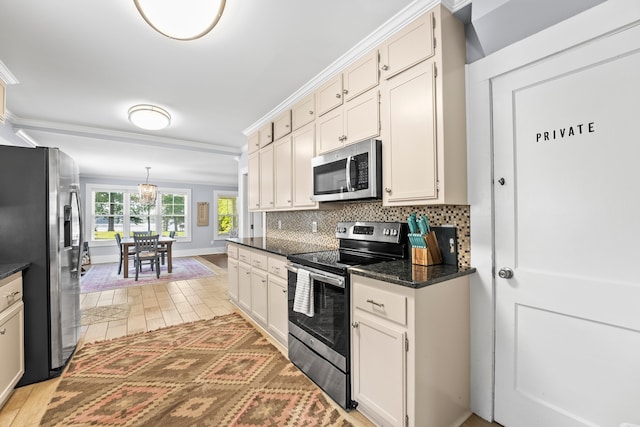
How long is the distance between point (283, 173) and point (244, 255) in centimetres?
102

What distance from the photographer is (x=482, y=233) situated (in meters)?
1.69

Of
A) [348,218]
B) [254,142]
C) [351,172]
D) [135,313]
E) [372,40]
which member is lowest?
[135,313]

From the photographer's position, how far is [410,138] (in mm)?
1817

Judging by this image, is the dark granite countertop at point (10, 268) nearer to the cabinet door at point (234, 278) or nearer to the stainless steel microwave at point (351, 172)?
the cabinet door at point (234, 278)

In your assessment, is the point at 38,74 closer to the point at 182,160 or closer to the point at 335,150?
the point at 335,150

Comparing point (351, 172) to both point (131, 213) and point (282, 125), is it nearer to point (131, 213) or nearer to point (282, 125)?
point (282, 125)

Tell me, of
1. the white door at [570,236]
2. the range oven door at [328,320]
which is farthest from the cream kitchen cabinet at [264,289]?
the white door at [570,236]

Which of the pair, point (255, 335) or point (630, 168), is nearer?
point (630, 168)

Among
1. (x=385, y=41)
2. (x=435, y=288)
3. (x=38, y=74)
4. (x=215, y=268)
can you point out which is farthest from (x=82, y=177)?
(x=435, y=288)

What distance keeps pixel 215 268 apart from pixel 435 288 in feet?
19.6

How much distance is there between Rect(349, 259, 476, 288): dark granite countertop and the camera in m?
1.43

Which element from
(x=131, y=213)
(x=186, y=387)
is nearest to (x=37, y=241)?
(x=186, y=387)

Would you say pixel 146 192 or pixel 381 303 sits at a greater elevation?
pixel 146 192

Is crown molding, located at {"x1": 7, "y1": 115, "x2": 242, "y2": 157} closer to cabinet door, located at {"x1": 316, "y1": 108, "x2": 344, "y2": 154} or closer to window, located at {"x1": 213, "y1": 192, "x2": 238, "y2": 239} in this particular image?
cabinet door, located at {"x1": 316, "y1": 108, "x2": 344, "y2": 154}
